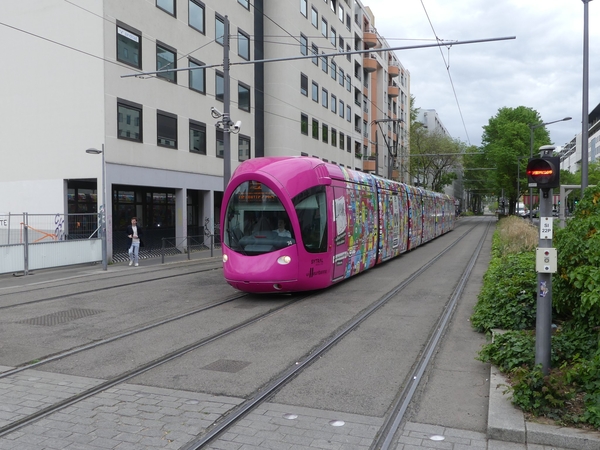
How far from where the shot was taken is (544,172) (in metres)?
5.06

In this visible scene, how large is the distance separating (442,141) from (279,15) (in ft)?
118

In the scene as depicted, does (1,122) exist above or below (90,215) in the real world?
above

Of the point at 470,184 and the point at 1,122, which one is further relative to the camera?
the point at 470,184

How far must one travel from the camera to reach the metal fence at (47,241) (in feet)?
53.6

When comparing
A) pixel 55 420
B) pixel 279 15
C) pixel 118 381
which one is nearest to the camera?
pixel 55 420

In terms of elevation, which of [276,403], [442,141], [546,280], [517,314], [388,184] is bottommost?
[276,403]

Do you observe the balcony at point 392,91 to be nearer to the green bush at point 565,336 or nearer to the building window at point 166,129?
the building window at point 166,129

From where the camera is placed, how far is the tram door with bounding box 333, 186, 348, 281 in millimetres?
12375

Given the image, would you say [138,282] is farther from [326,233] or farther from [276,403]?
[276,403]

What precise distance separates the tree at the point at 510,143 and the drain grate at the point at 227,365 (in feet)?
182

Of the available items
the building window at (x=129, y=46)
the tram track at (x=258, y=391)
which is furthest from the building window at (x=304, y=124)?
the tram track at (x=258, y=391)

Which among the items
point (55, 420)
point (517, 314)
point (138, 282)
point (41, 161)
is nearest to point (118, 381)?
A: point (55, 420)

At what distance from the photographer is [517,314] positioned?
7.48m

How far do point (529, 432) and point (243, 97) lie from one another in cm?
2831
